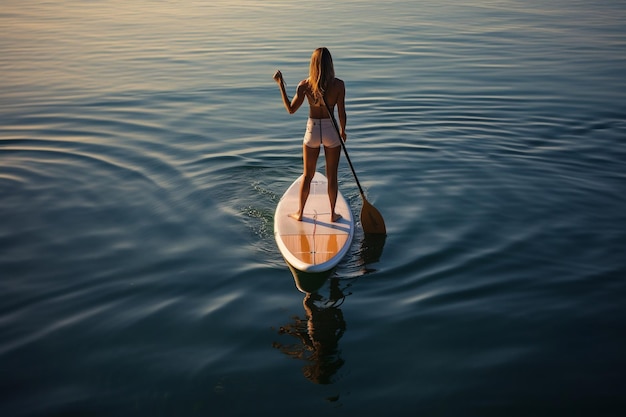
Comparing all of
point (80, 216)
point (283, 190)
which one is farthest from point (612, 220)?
point (80, 216)

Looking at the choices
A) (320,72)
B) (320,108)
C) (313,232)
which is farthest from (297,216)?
(320,72)

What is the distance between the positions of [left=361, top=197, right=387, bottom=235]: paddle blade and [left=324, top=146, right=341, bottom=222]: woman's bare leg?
388 mm

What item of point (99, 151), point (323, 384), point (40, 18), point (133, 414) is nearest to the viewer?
point (133, 414)

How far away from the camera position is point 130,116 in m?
14.3

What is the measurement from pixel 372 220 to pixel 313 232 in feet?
2.78

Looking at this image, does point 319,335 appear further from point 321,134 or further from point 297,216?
point 321,134

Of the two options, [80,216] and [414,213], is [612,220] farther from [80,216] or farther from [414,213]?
[80,216]

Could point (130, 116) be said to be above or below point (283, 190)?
above

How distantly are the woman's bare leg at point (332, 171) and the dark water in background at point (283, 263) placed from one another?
22.8 inches

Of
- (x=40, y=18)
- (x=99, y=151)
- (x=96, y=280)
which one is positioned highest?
(x=40, y=18)

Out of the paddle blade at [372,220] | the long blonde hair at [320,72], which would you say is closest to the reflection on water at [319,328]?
the paddle blade at [372,220]

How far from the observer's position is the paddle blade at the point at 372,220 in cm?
838

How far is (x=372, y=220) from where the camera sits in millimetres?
8398

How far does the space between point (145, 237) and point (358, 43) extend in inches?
610
